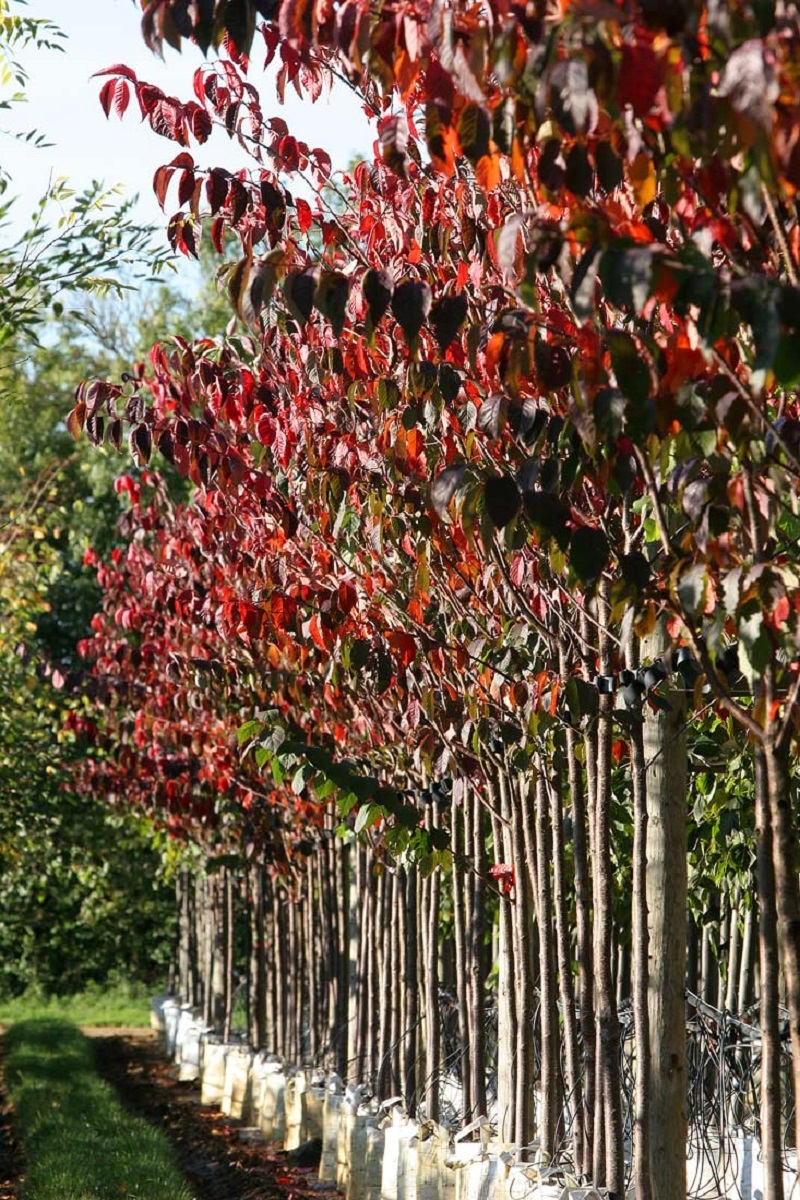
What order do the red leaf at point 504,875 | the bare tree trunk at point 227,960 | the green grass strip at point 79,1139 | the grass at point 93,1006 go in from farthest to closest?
the grass at point 93,1006 → the bare tree trunk at point 227,960 → the green grass strip at point 79,1139 → the red leaf at point 504,875

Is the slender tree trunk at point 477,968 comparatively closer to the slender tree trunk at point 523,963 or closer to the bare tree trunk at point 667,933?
the slender tree trunk at point 523,963

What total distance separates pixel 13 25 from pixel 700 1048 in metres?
6.46

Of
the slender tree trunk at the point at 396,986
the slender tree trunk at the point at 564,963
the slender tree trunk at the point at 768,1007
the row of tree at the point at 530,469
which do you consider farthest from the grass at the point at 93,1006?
the slender tree trunk at the point at 768,1007

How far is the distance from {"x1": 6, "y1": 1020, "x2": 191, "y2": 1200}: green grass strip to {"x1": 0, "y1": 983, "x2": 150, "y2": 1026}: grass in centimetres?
985

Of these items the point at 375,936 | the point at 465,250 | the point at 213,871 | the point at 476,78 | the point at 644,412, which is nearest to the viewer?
the point at 476,78

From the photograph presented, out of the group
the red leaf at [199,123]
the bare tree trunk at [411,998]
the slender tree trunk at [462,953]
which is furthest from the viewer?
the bare tree trunk at [411,998]

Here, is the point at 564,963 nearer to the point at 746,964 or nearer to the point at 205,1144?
the point at 746,964

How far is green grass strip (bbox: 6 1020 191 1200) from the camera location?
8617 millimetres

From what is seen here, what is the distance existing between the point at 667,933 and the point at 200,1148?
845cm

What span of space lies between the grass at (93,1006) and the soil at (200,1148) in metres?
7.78

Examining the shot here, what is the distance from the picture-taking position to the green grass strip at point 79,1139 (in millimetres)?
8617

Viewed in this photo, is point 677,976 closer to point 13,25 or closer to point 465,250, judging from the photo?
point 465,250

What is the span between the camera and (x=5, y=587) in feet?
52.0

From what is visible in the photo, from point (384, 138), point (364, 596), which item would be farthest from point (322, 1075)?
point (384, 138)
